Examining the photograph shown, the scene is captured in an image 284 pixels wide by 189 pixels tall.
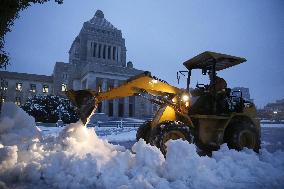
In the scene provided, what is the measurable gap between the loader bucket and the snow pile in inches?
23.1

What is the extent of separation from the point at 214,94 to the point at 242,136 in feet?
4.86

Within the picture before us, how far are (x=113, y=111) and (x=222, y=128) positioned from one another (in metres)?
48.6

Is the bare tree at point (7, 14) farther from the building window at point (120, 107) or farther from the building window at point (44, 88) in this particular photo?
the building window at point (44, 88)

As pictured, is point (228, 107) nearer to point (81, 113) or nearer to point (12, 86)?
point (81, 113)

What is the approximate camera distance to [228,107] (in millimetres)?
8734

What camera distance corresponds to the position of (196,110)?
28.2ft

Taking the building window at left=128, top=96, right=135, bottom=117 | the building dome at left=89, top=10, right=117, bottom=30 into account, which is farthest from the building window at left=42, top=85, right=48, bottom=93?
the building window at left=128, top=96, right=135, bottom=117

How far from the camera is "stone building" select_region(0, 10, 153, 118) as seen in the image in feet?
180

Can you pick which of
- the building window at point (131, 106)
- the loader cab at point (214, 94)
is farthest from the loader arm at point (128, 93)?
the building window at point (131, 106)

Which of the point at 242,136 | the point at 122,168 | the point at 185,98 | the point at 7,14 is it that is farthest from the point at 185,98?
the point at 7,14

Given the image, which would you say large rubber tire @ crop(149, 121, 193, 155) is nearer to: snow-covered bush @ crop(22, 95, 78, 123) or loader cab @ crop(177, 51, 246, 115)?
loader cab @ crop(177, 51, 246, 115)

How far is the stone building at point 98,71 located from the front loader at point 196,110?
42.8 meters

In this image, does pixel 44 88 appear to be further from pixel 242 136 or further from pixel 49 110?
pixel 242 136

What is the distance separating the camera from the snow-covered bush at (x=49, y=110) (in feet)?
97.5
